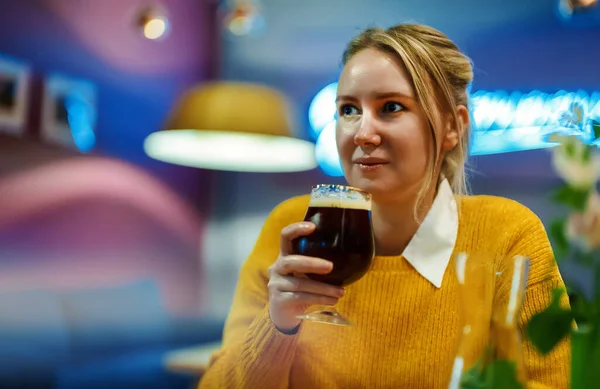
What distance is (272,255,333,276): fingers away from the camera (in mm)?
1169

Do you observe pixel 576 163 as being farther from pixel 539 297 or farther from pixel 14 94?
pixel 14 94

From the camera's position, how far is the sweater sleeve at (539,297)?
133 centimetres

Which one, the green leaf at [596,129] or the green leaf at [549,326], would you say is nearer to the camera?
the green leaf at [549,326]

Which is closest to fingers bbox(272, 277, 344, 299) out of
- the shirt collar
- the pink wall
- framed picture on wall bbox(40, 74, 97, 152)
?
the shirt collar

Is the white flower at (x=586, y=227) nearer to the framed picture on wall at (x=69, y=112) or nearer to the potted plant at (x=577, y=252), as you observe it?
the potted plant at (x=577, y=252)

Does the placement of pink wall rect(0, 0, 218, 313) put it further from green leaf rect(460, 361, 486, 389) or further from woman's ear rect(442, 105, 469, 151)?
green leaf rect(460, 361, 486, 389)

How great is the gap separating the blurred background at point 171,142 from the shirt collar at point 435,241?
4.69 feet

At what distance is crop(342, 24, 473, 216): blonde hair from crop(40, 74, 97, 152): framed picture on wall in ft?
10.0

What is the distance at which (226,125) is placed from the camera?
3.28 meters

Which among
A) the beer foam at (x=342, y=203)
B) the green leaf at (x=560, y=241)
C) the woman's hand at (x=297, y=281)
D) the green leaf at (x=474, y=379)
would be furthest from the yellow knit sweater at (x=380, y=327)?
the green leaf at (x=560, y=241)

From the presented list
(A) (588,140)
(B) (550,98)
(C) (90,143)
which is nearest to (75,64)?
(C) (90,143)

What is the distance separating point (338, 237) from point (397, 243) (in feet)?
1.72

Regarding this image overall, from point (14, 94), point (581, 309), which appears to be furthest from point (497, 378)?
point (14, 94)

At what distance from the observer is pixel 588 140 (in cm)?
81
